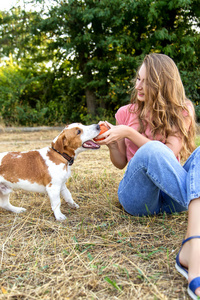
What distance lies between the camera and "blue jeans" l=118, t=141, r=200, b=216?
1.91 metres

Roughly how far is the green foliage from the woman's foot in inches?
301

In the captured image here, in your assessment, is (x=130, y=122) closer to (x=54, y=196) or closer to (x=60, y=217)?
(x=54, y=196)

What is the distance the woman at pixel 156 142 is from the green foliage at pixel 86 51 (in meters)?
6.34

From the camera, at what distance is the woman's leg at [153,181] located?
2027mm

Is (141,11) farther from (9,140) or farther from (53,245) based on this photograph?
(53,245)

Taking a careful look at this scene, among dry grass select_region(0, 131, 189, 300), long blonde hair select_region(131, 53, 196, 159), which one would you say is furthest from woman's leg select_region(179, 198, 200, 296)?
long blonde hair select_region(131, 53, 196, 159)

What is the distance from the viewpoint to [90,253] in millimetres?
2035

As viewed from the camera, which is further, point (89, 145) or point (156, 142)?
point (89, 145)

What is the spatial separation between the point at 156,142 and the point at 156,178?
0.27m

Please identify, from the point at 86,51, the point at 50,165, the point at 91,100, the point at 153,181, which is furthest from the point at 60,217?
the point at 86,51

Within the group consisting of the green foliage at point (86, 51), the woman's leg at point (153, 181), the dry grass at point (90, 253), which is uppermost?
the green foliage at point (86, 51)

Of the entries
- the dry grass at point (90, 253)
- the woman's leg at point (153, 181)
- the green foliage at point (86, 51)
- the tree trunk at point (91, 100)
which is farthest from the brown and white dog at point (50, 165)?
the tree trunk at point (91, 100)

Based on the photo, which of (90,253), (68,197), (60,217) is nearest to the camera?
(90,253)

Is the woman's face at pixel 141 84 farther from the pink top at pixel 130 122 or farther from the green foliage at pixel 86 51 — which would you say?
the green foliage at pixel 86 51
